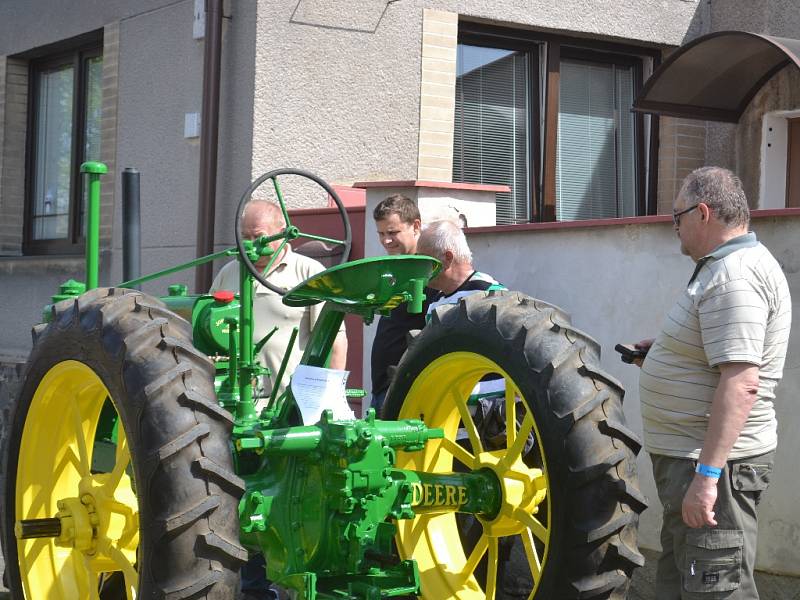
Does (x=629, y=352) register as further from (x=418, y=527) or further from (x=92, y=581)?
(x=92, y=581)

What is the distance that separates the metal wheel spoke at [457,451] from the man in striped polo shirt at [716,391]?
0.63 m

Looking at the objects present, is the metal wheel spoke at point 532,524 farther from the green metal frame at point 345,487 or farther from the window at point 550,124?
the window at point 550,124

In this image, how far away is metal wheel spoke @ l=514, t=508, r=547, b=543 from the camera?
3797 millimetres

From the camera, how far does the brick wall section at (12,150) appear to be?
422 inches

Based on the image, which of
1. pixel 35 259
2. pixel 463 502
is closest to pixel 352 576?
pixel 463 502

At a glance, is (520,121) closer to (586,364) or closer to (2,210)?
(2,210)

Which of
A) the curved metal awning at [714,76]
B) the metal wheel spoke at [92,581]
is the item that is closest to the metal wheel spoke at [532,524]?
the metal wheel spoke at [92,581]

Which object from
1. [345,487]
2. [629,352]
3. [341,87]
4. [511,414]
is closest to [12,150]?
[341,87]

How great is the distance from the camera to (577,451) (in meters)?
3.61

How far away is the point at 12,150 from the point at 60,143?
21.2 inches

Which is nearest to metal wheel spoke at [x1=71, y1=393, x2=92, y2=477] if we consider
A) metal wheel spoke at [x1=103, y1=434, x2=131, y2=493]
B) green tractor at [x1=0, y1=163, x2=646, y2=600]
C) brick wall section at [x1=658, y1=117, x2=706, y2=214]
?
green tractor at [x1=0, y1=163, x2=646, y2=600]

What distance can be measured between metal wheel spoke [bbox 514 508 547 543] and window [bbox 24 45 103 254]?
6758mm

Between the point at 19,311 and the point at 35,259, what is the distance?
57cm

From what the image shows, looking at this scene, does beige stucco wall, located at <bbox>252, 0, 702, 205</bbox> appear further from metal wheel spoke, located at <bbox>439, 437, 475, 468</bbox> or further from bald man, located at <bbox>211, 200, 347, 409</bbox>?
metal wheel spoke, located at <bbox>439, 437, 475, 468</bbox>
